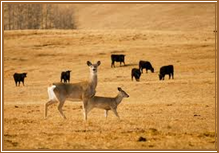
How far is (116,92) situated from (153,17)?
95.1 metres

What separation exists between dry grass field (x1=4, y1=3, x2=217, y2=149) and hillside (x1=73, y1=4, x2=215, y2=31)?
1528 inches

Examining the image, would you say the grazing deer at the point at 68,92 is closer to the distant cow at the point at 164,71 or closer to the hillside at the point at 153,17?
the distant cow at the point at 164,71

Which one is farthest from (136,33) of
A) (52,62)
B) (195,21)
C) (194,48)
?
(195,21)

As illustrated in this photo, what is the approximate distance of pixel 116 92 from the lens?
34.5m

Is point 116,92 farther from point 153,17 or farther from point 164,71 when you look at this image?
point 153,17

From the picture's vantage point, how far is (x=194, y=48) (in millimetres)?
59906

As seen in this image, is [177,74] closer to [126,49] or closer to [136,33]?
[126,49]

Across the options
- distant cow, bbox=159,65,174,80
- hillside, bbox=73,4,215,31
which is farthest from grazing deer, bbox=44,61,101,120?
hillside, bbox=73,4,215,31

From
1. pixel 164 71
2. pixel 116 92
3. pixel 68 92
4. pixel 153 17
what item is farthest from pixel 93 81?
pixel 153 17

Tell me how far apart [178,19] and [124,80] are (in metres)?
82.3

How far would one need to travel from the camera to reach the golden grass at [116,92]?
560 inches

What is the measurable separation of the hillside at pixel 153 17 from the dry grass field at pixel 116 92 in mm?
38818

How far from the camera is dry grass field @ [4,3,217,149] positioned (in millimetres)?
14220

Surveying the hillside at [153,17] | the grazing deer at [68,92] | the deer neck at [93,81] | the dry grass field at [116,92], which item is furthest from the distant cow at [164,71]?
the hillside at [153,17]
